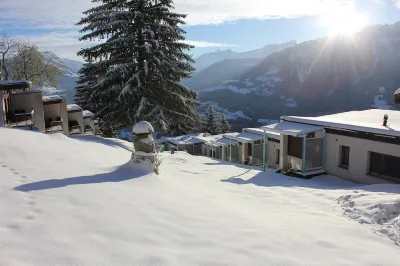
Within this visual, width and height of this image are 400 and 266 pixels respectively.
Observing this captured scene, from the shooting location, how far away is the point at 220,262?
12.2ft

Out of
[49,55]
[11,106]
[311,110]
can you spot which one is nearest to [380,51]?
[311,110]

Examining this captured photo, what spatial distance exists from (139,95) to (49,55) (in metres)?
21.6

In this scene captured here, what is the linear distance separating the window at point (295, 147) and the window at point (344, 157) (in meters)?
1.94

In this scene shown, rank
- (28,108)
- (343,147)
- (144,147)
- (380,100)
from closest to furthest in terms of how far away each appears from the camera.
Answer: (144,147), (343,147), (28,108), (380,100)

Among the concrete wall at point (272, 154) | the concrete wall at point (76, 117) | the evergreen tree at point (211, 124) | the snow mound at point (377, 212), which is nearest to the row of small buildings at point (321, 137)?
the concrete wall at point (76, 117)

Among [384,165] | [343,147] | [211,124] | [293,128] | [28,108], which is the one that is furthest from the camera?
[211,124]

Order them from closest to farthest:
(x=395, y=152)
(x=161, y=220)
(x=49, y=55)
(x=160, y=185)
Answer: (x=161, y=220) < (x=160, y=185) < (x=395, y=152) < (x=49, y=55)

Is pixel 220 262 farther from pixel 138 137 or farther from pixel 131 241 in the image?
pixel 138 137

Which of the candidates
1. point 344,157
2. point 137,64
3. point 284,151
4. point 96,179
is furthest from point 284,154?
point 96,179

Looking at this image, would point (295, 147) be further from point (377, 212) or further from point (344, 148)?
point (377, 212)

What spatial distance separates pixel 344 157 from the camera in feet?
47.7

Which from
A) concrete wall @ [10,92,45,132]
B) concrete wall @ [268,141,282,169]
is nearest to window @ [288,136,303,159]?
concrete wall @ [268,141,282,169]

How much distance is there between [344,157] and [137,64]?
1273cm

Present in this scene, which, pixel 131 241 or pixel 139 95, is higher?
pixel 139 95
